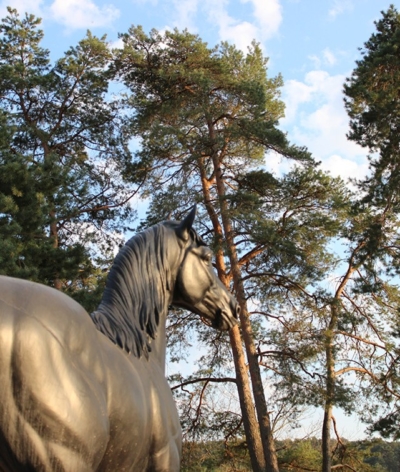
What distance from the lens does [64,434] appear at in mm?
2400

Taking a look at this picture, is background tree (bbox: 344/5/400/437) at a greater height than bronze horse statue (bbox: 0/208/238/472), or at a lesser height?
greater

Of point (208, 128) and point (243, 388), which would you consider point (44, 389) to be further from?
point (208, 128)

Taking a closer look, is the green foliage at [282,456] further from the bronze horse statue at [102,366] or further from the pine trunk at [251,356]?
the bronze horse statue at [102,366]

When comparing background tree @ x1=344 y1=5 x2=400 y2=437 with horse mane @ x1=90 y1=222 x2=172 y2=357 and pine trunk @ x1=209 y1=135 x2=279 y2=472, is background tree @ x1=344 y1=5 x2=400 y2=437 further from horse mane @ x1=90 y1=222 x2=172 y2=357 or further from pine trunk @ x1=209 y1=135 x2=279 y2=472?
horse mane @ x1=90 y1=222 x2=172 y2=357

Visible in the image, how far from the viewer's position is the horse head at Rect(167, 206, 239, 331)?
3.72m

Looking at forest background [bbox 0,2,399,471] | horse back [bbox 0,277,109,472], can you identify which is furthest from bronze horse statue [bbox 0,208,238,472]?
forest background [bbox 0,2,399,471]

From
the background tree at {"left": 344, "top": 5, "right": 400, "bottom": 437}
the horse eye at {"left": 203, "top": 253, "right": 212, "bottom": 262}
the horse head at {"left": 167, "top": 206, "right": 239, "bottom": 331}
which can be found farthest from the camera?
the background tree at {"left": 344, "top": 5, "right": 400, "bottom": 437}

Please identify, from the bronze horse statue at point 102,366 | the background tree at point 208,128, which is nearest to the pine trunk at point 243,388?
the background tree at point 208,128

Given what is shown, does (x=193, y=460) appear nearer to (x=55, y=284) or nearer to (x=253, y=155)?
(x=55, y=284)

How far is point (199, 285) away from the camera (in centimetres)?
381

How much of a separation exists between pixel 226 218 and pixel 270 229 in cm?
144

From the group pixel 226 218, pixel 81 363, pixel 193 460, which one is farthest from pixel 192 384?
pixel 81 363

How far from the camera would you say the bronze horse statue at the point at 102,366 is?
2.34 metres

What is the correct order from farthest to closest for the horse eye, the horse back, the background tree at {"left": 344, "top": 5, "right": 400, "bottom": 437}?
the background tree at {"left": 344, "top": 5, "right": 400, "bottom": 437}, the horse eye, the horse back
